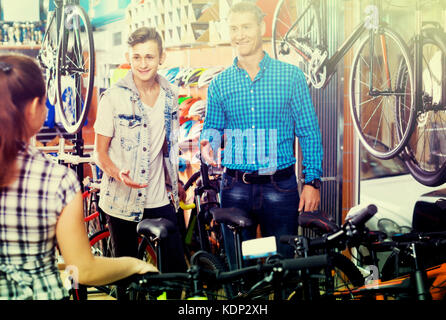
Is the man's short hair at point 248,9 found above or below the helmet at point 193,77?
above

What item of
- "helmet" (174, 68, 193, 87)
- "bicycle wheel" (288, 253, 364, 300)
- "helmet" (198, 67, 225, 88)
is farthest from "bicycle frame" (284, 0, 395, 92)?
"bicycle wheel" (288, 253, 364, 300)

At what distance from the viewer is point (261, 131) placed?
304 centimetres

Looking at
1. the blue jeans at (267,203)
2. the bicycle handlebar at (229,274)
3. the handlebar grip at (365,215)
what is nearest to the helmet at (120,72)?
Answer: the blue jeans at (267,203)

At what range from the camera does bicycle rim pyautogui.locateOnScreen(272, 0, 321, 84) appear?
3201 millimetres

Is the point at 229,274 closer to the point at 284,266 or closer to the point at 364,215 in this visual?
the point at 284,266

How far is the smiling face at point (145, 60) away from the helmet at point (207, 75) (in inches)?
10.1

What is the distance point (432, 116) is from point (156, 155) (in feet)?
5.27

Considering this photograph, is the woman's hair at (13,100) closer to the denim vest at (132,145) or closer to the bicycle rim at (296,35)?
the denim vest at (132,145)

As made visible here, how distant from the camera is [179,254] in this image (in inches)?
124

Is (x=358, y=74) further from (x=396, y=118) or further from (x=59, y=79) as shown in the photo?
(x=59, y=79)

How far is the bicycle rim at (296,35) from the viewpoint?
10.5ft

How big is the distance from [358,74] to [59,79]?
1787mm
